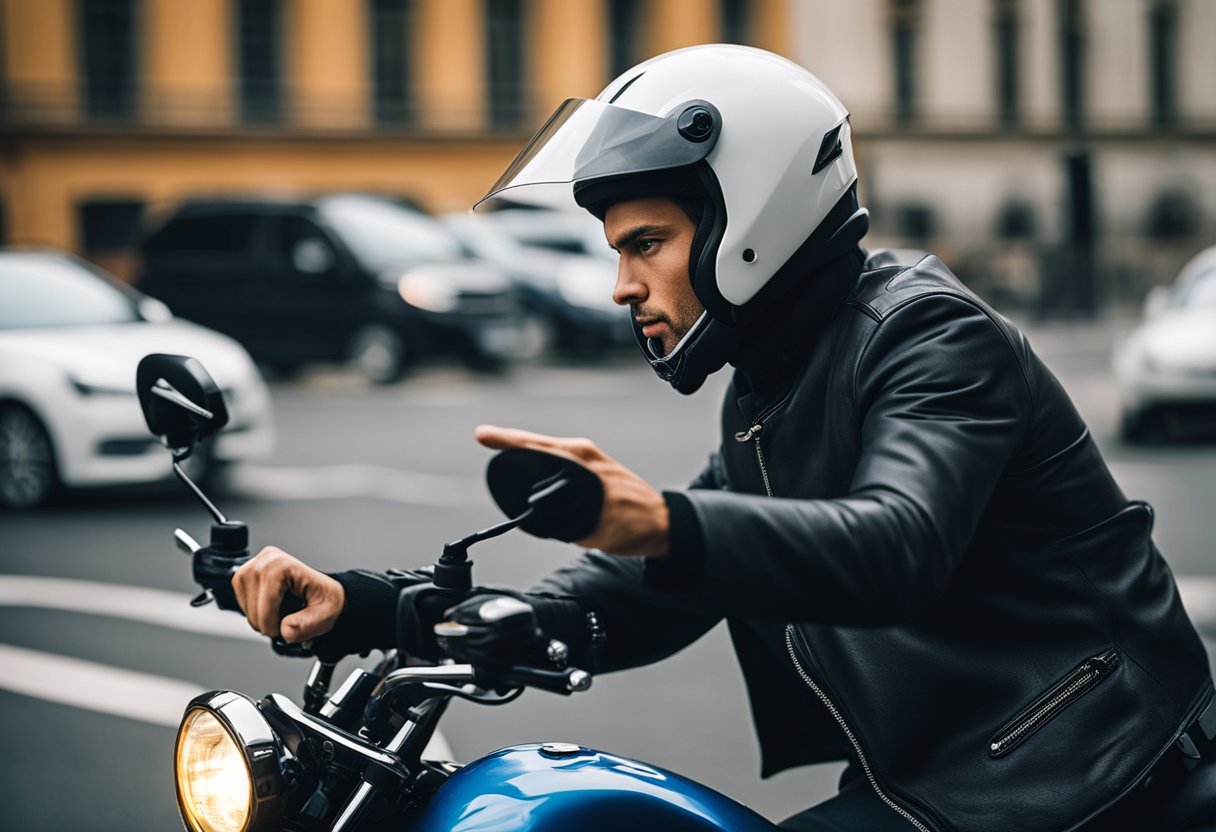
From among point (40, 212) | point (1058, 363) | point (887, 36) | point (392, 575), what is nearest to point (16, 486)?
point (392, 575)

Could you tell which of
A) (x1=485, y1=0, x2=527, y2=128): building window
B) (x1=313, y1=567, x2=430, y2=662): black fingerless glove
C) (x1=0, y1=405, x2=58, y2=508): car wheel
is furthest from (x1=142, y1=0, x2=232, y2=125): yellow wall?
(x1=313, y1=567, x2=430, y2=662): black fingerless glove

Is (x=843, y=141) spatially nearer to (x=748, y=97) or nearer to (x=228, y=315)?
(x=748, y=97)

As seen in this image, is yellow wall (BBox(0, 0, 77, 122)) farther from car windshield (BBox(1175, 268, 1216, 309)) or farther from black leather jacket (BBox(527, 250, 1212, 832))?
black leather jacket (BBox(527, 250, 1212, 832))

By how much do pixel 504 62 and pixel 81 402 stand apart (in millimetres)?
29177

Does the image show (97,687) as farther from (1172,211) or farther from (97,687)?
(1172,211)

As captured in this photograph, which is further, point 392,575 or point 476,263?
point 476,263

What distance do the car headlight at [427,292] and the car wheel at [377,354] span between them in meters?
0.48

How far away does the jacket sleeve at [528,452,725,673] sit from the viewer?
220 centimetres

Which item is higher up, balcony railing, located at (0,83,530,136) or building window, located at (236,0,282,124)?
building window, located at (236,0,282,124)

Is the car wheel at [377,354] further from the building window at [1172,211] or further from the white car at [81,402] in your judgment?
the building window at [1172,211]

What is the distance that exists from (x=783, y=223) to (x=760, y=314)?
0.40 ft

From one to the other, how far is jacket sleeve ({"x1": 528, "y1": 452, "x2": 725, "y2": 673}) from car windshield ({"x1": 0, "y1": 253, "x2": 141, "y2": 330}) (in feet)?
27.8

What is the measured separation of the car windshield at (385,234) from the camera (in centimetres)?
1753

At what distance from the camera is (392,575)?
2143 mm
